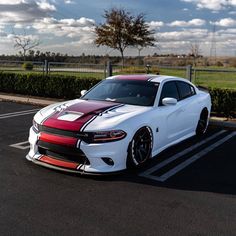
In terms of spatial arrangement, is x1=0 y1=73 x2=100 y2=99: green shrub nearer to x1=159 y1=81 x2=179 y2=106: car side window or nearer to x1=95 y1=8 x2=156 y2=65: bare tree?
x1=159 y1=81 x2=179 y2=106: car side window

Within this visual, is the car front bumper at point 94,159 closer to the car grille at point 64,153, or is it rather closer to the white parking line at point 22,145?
the car grille at point 64,153

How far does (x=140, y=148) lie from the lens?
5660mm

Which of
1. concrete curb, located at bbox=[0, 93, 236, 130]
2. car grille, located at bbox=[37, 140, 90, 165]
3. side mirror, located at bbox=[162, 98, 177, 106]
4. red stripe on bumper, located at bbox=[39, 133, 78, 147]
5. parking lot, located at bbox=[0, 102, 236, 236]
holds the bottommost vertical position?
parking lot, located at bbox=[0, 102, 236, 236]

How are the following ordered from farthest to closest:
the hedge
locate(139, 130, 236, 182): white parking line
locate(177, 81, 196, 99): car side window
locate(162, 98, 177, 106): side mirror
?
the hedge, locate(177, 81, 196, 99): car side window, locate(162, 98, 177, 106): side mirror, locate(139, 130, 236, 182): white parking line

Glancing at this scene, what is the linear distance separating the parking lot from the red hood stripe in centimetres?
70

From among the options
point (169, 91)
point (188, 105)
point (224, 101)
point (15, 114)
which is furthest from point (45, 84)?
point (169, 91)

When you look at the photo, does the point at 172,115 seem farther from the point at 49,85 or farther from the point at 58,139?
the point at 49,85

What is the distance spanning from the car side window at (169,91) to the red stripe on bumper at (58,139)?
6.38 ft

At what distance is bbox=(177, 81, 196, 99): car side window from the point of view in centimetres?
730

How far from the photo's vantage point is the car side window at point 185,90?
7.30m

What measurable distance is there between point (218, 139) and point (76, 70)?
9.39m

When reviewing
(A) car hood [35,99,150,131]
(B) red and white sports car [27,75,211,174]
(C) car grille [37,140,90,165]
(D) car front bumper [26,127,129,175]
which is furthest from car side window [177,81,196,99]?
(C) car grille [37,140,90,165]

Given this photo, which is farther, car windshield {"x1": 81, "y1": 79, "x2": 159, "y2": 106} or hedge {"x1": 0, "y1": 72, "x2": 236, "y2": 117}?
hedge {"x1": 0, "y1": 72, "x2": 236, "y2": 117}

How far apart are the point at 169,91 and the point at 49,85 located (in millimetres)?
8821
